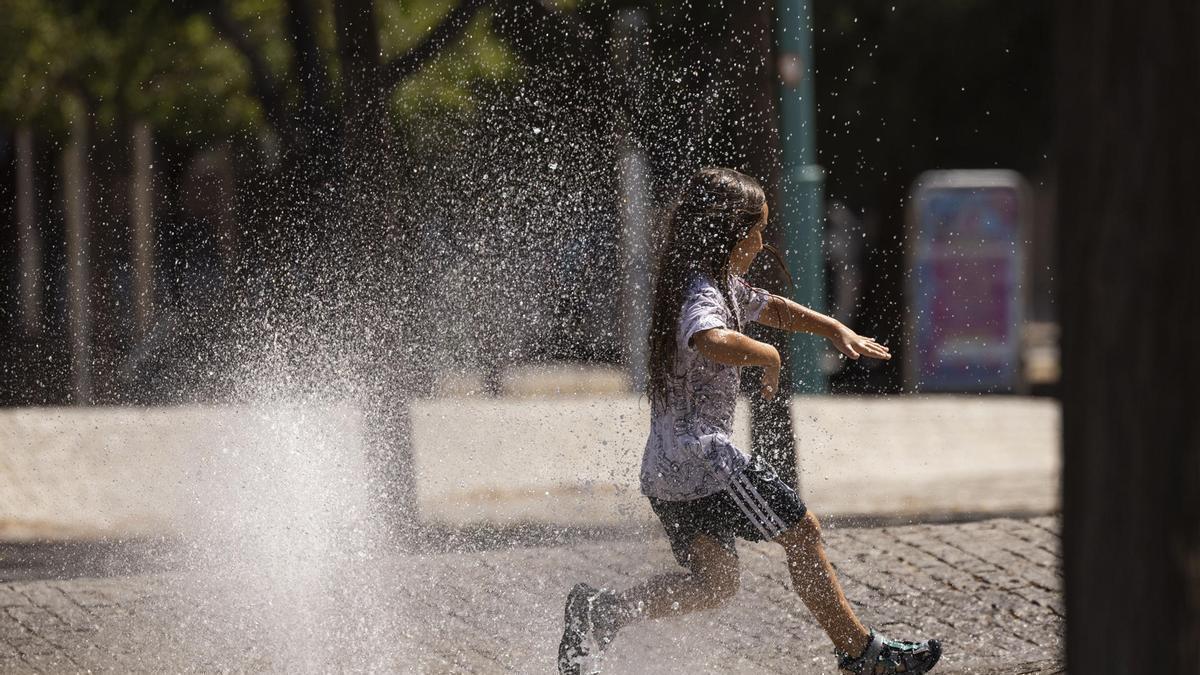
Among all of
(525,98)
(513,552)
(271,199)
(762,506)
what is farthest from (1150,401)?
(271,199)

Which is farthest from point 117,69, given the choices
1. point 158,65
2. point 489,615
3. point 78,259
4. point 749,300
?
point 749,300

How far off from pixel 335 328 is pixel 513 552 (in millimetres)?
2060

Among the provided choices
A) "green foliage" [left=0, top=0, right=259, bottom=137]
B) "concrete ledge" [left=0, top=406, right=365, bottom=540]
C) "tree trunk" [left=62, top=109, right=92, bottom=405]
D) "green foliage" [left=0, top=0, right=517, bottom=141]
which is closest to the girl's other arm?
"concrete ledge" [left=0, top=406, right=365, bottom=540]

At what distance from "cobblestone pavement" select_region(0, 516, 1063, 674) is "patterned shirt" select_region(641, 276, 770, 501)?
81cm

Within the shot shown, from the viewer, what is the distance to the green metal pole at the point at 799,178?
8.18m

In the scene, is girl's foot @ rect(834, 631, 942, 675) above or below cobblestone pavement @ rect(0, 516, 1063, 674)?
above

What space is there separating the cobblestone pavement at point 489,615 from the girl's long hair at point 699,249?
1069mm

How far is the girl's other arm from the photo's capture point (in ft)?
13.7

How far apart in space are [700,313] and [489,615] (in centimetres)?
179

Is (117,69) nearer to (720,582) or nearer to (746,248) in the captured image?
(746,248)

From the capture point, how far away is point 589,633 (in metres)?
4.57

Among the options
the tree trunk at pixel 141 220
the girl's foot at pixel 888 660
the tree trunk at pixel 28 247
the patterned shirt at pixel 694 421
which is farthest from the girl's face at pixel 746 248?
the tree trunk at pixel 28 247

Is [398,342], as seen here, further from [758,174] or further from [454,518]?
[758,174]

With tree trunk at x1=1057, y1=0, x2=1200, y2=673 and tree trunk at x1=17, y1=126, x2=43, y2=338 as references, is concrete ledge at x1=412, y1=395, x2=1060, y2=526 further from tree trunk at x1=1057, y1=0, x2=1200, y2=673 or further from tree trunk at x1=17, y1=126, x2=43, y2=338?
tree trunk at x1=1057, y1=0, x2=1200, y2=673
